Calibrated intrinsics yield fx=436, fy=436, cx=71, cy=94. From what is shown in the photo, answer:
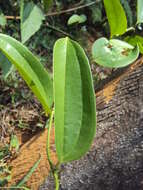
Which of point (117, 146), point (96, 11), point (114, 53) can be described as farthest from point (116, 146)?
point (96, 11)

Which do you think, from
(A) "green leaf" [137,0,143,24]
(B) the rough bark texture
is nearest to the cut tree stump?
(B) the rough bark texture

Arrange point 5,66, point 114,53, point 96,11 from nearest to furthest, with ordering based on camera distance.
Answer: point 114,53
point 5,66
point 96,11

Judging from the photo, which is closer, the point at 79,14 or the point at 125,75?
the point at 125,75

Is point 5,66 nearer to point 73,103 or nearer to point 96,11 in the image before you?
point 73,103

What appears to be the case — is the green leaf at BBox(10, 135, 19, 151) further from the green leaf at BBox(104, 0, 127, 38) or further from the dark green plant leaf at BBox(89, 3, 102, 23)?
the dark green plant leaf at BBox(89, 3, 102, 23)

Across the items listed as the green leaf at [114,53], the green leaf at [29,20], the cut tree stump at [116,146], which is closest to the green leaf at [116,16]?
the green leaf at [114,53]

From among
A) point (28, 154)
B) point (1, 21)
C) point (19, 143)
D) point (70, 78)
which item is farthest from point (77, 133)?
point (1, 21)

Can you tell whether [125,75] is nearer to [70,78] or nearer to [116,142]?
[116,142]
